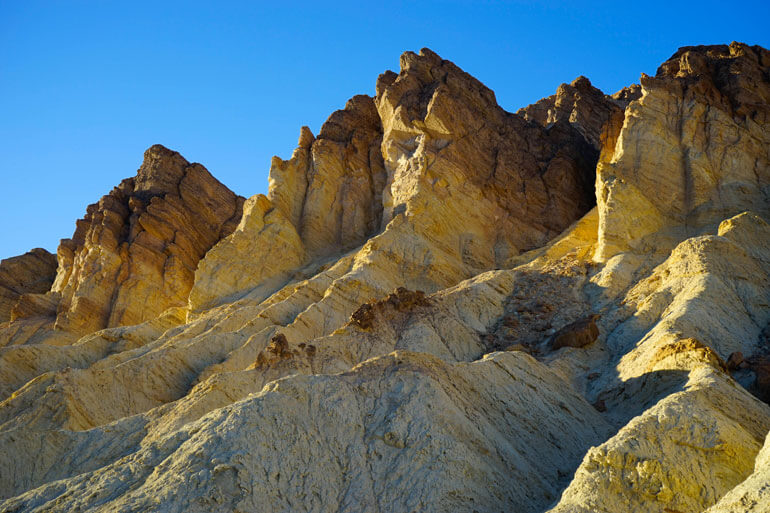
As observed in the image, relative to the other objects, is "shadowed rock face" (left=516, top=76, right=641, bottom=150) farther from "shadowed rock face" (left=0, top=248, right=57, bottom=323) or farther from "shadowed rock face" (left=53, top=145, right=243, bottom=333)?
"shadowed rock face" (left=0, top=248, right=57, bottom=323)

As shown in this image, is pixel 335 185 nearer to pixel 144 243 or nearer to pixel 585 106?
pixel 144 243

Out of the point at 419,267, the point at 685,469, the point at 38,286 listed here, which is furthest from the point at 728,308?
the point at 38,286

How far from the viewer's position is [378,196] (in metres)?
47.1

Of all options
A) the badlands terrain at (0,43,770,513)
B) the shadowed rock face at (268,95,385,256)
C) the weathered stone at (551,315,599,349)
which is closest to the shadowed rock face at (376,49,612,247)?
the badlands terrain at (0,43,770,513)

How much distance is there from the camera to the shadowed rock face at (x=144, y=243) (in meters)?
51.8

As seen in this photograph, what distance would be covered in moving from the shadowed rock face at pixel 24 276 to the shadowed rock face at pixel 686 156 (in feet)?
161

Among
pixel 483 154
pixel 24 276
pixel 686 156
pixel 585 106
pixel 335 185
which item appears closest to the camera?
pixel 686 156

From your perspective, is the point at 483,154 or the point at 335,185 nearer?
the point at 483,154

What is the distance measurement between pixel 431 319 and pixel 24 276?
48.9m

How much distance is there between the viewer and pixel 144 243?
54.2 meters

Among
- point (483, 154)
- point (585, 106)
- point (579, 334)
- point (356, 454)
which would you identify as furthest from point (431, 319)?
point (585, 106)

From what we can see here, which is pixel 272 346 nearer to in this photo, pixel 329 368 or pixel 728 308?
pixel 329 368

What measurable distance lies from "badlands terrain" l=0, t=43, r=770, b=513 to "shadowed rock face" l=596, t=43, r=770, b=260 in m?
0.13

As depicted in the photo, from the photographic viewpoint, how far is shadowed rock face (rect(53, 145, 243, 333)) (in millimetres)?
51812
